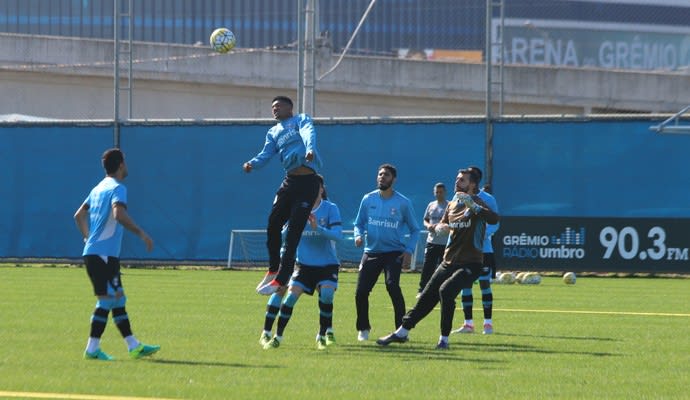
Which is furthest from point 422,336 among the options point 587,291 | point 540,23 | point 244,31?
point 540,23

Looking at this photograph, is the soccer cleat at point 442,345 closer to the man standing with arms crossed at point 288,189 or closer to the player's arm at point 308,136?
Answer: the man standing with arms crossed at point 288,189

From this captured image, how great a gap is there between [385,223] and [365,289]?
0.82 meters

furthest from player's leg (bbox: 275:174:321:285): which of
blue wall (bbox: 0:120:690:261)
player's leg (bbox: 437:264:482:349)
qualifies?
blue wall (bbox: 0:120:690:261)

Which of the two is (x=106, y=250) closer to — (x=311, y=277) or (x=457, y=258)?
(x=311, y=277)

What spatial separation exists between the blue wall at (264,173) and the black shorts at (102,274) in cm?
1826

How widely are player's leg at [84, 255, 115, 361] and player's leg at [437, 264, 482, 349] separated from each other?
11.8ft

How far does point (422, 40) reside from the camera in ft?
220

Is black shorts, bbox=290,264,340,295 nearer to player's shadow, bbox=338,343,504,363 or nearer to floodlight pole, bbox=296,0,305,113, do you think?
player's shadow, bbox=338,343,504,363

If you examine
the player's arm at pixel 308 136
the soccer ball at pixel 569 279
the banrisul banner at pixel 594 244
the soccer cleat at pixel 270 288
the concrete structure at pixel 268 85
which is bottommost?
the soccer ball at pixel 569 279

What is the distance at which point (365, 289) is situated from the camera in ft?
51.6

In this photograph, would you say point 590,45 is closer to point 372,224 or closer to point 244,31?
point 244,31

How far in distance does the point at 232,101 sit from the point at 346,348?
27.7m

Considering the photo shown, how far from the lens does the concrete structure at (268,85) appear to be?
133 feet

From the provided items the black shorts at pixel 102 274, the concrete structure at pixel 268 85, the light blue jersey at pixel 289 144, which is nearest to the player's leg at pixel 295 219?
the light blue jersey at pixel 289 144
